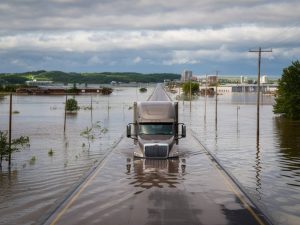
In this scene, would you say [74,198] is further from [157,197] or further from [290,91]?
[290,91]

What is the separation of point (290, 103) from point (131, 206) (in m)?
55.6

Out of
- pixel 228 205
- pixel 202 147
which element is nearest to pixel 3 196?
pixel 228 205

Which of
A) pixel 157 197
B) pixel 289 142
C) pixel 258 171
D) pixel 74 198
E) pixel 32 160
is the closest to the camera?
pixel 74 198

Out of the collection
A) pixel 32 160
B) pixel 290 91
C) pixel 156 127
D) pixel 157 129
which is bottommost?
pixel 32 160

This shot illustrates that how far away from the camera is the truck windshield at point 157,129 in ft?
94.5

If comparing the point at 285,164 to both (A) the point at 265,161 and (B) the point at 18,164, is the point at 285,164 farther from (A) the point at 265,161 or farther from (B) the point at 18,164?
(B) the point at 18,164

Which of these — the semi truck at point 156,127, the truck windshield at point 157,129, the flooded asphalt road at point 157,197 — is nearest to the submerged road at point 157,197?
the flooded asphalt road at point 157,197

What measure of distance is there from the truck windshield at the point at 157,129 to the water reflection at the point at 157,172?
200cm

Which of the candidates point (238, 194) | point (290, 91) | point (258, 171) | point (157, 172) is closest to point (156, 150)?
point (157, 172)

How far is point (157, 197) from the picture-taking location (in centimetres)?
1791

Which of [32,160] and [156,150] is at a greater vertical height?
[156,150]

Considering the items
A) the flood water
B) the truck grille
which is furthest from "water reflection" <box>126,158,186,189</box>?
the flood water

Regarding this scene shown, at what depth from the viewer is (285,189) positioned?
2042cm

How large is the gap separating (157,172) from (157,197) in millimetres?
5490
